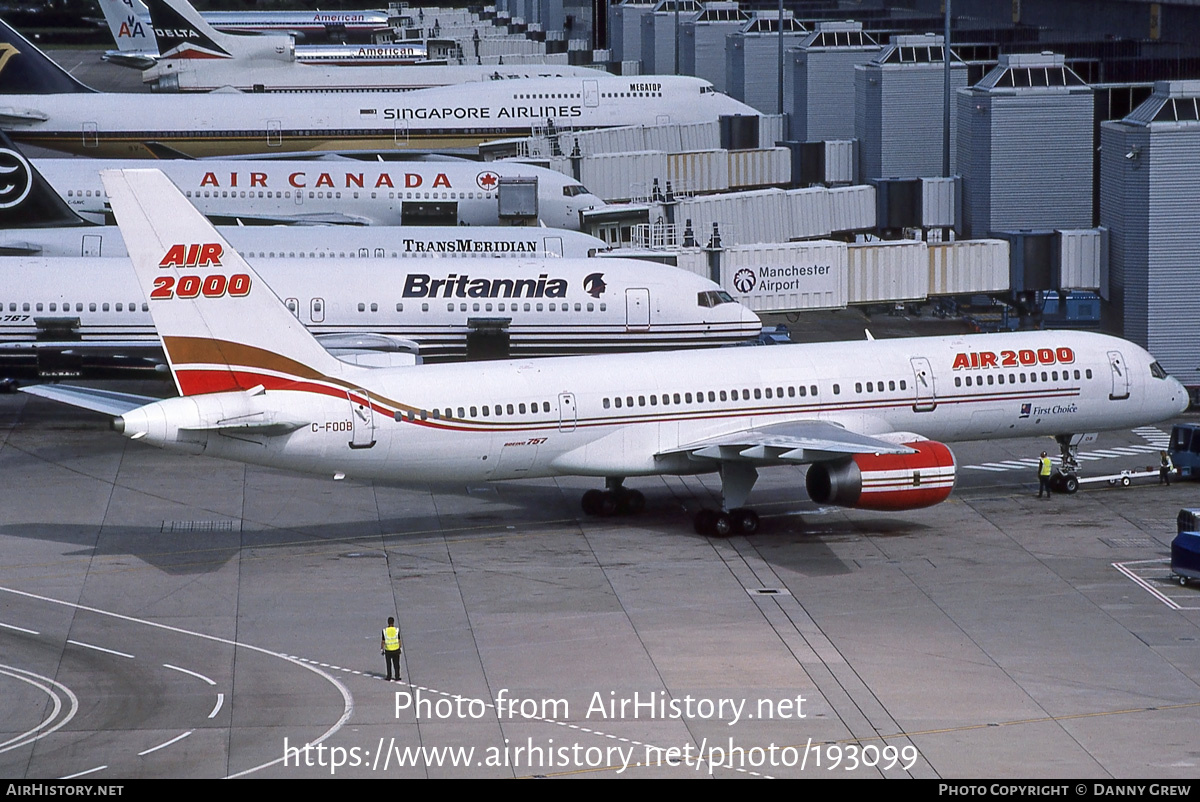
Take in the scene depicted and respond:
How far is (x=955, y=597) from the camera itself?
34375 millimetres

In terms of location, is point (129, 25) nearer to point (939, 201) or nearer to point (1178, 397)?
point (939, 201)

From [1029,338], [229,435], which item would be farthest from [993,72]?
[229,435]

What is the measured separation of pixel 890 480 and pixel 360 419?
12.0m

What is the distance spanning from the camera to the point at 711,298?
2005 inches

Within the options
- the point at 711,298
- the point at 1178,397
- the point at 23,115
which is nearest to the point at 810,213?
the point at 711,298

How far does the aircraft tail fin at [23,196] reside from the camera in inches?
2222

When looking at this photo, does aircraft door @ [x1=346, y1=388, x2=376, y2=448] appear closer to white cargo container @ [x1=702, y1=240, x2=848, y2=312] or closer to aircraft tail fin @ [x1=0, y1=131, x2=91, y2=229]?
white cargo container @ [x1=702, y1=240, x2=848, y2=312]

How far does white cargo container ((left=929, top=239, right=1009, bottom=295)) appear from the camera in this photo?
5741cm

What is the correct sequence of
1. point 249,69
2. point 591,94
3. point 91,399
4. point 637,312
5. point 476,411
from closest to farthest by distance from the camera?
1. point 91,399
2. point 476,411
3. point 637,312
4. point 591,94
5. point 249,69

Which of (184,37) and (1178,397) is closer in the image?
(1178,397)

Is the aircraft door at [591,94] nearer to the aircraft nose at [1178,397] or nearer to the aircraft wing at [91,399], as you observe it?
the aircraft nose at [1178,397]

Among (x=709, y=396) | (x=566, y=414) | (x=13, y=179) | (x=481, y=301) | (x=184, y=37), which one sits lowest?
(x=566, y=414)

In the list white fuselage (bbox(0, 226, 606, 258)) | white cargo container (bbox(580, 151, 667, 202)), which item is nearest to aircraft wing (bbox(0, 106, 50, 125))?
white cargo container (bbox(580, 151, 667, 202))

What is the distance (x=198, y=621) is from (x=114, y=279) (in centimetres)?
1947
